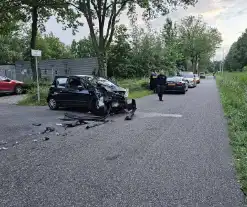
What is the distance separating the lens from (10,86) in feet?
65.8

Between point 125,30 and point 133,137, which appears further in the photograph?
point 125,30

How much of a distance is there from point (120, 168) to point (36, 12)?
23.0 meters

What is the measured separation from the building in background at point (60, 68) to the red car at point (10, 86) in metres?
9.37

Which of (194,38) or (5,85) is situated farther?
(194,38)

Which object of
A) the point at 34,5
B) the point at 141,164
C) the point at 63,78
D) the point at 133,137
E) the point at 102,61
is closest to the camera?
the point at 141,164

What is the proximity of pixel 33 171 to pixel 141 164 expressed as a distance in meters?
1.89

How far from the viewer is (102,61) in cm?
2048

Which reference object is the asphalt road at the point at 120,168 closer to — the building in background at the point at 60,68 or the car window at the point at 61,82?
the car window at the point at 61,82

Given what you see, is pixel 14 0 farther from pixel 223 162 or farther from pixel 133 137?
pixel 223 162

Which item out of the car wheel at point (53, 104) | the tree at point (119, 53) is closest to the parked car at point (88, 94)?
the car wheel at point (53, 104)

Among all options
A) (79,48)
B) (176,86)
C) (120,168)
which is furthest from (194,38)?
(120,168)

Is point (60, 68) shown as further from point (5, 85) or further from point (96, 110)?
point (96, 110)

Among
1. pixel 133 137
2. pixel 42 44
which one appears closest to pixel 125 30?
pixel 133 137

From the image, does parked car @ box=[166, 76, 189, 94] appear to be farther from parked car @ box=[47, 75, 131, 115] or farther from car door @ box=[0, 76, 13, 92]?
car door @ box=[0, 76, 13, 92]
